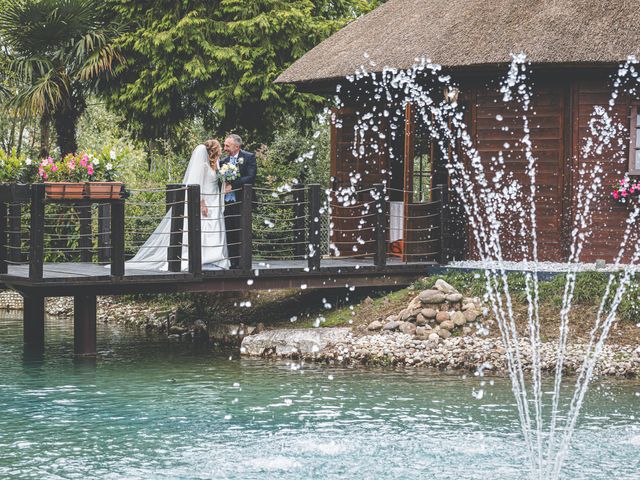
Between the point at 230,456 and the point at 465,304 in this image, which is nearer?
the point at 230,456

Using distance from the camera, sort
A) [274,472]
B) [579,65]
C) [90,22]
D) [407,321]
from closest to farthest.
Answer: [274,472] → [407,321] → [579,65] → [90,22]

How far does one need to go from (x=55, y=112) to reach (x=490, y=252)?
11395 millimetres

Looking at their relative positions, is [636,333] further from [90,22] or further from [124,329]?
[90,22]

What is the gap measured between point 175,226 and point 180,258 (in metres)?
0.49

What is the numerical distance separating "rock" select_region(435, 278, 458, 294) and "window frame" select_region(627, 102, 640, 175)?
142 inches

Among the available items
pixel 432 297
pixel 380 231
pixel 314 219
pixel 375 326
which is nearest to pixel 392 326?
pixel 375 326

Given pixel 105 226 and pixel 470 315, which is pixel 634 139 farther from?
pixel 105 226

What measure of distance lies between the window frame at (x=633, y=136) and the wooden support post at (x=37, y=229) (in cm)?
892

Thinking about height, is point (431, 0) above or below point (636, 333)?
above

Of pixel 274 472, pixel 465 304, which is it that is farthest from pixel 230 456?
pixel 465 304

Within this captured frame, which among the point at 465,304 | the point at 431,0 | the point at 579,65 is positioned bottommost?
the point at 465,304

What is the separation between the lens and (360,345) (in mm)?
15625

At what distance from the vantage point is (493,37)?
1789cm

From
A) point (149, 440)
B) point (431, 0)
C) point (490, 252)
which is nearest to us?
point (149, 440)
